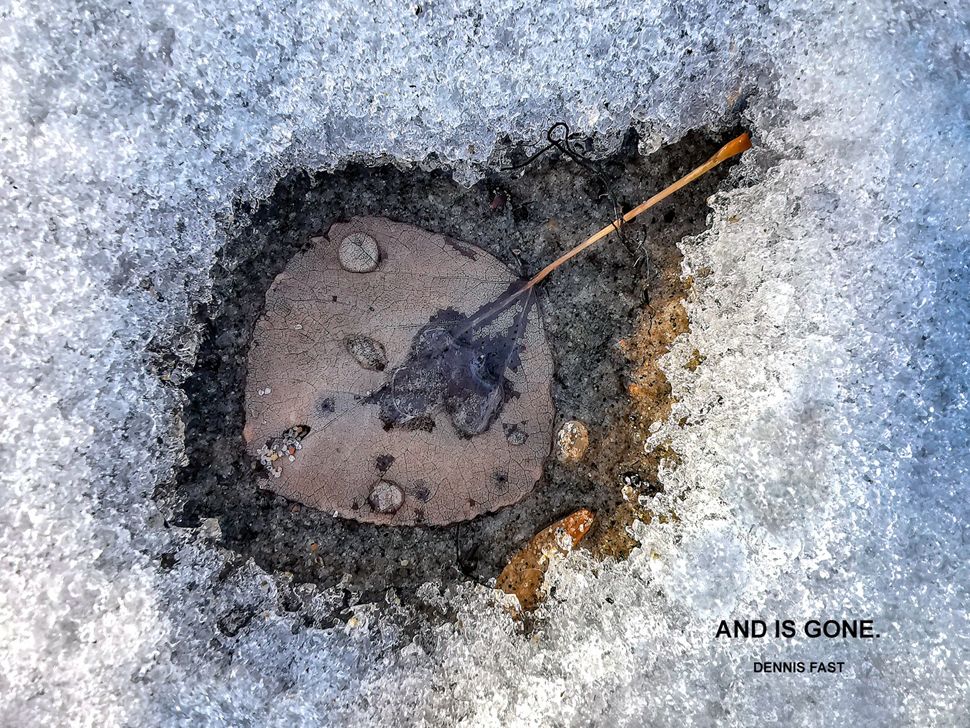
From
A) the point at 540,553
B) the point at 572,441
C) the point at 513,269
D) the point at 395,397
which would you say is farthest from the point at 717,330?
the point at 395,397

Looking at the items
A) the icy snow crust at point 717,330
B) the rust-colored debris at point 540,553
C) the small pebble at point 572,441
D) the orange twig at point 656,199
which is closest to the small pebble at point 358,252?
the icy snow crust at point 717,330

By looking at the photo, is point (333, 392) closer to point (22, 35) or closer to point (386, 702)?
point (386, 702)

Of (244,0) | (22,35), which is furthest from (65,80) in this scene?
(244,0)

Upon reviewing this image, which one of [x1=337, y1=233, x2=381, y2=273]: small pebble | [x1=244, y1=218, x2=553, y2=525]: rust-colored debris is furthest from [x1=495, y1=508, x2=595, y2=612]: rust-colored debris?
[x1=337, y1=233, x2=381, y2=273]: small pebble

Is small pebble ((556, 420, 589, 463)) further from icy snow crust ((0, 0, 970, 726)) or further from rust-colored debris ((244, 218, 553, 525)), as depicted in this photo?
icy snow crust ((0, 0, 970, 726))

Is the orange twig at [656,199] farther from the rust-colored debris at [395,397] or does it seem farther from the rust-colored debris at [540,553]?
the rust-colored debris at [540,553]

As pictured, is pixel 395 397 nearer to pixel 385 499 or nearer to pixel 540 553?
pixel 385 499

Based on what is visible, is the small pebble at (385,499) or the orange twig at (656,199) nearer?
the orange twig at (656,199)
